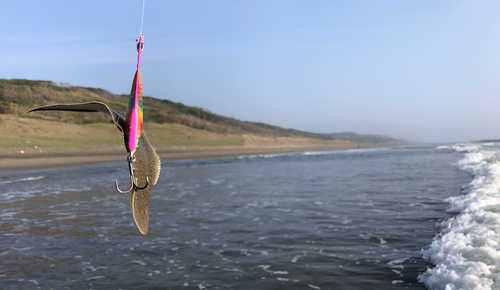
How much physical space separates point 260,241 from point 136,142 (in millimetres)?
5116

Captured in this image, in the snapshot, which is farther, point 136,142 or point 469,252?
point 469,252

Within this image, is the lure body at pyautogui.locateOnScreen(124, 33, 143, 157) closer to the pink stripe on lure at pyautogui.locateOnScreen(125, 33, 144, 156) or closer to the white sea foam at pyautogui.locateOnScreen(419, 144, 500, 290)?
the pink stripe on lure at pyautogui.locateOnScreen(125, 33, 144, 156)

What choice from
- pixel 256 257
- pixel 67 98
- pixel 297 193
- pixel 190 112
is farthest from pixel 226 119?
pixel 256 257

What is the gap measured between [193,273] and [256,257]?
1163mm

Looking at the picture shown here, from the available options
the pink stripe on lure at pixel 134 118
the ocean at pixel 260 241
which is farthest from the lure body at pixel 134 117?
the ocean at pixel 260 241

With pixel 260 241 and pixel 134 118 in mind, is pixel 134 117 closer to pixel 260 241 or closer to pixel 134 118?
pixel 134 118

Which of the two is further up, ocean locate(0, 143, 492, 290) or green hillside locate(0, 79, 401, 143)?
green hillside locate(0, 79, 401, 143)

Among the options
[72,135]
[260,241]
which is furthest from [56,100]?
[260,241]

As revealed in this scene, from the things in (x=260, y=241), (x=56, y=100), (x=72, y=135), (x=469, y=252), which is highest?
(x=56, y=100)

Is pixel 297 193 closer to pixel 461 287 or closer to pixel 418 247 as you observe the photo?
pixel 418 247

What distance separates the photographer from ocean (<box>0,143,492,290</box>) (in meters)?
5.00

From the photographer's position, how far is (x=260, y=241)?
699 cm

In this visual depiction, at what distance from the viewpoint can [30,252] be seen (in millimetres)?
6422

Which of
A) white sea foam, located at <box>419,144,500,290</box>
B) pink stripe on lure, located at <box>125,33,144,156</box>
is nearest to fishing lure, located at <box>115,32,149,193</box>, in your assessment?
pink stripe on lure, located at <box>125,33,144,156</box>
